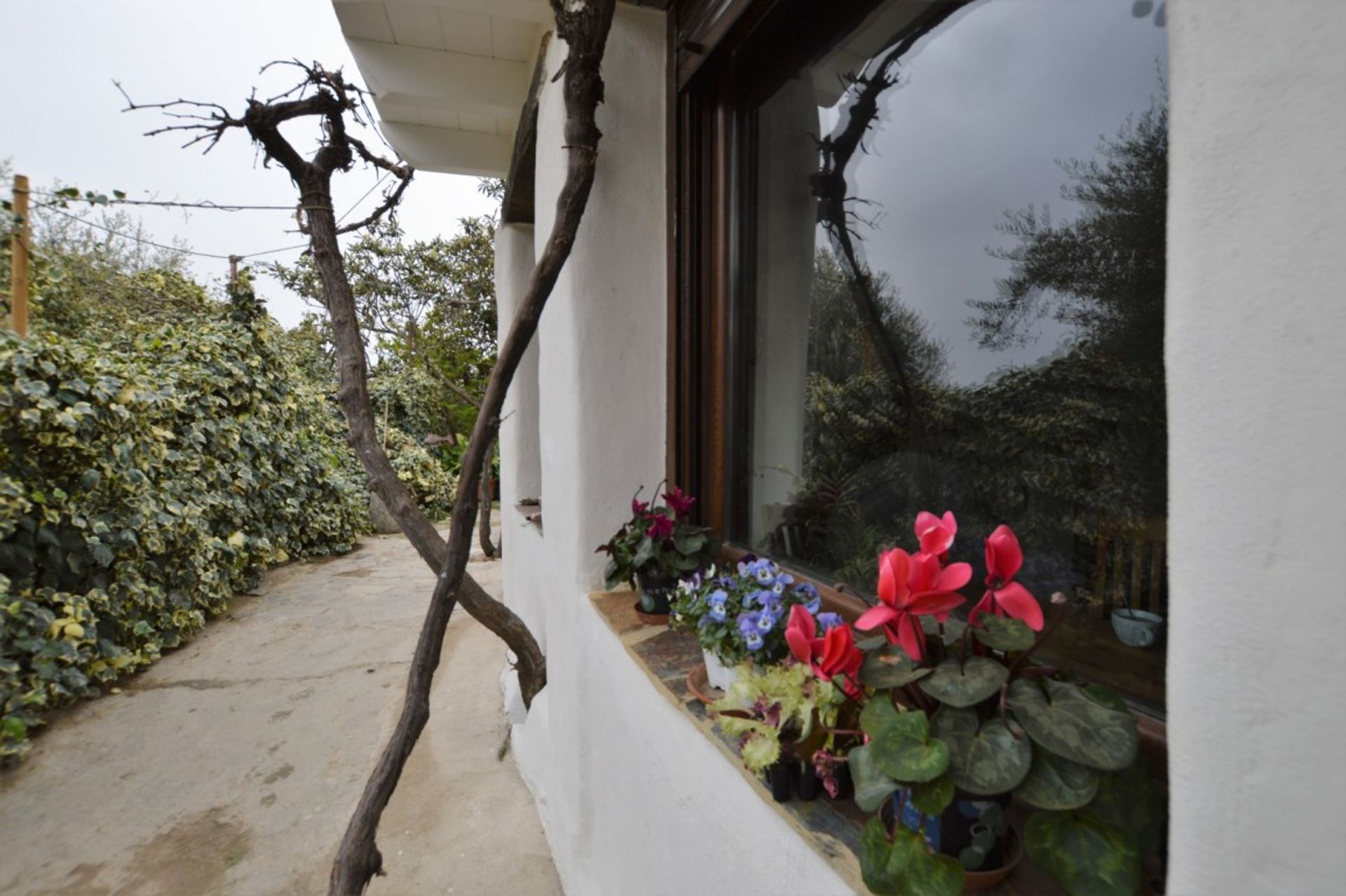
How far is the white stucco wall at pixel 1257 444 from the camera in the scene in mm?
352

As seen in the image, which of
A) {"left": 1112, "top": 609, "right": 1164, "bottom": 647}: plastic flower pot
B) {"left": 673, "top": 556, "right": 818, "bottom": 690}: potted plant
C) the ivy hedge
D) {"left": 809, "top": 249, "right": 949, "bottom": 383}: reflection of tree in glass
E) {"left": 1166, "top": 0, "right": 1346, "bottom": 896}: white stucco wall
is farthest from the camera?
the ivy hedge

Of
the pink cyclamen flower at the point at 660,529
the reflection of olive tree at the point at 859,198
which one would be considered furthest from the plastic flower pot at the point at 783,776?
the pink cyclamen flower at the point at 660,529

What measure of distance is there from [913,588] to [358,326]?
1513mm

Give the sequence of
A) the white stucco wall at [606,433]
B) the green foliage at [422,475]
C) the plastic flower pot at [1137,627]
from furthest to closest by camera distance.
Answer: the green foliage at [422,475], the white stucco wall at [606,433], the plastic flower pot at [1137,627]

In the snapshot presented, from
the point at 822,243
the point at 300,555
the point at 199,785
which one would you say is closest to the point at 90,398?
the point at 199,785

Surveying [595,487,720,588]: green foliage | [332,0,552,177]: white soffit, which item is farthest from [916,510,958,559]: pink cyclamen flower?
[332,0,552,177]: white soffit

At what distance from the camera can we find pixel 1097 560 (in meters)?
0.82

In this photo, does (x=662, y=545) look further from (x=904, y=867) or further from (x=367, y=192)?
(x=367, y=192)

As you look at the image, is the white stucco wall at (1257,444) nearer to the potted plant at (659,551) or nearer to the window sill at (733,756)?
the window sill at (733,756)

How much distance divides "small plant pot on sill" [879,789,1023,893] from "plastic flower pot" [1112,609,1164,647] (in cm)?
27

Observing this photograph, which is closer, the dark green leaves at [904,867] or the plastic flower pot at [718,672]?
the dark green leaves at [904,867]

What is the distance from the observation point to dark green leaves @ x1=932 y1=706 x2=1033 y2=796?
541 millimetres

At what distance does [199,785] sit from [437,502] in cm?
617

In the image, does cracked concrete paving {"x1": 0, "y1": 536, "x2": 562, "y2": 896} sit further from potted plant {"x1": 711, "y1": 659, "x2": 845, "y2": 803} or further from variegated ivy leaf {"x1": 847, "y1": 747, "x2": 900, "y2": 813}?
variegated ivy leaf {"x1": 847, "y1": 747, "x2": 900, "y2": 813}
